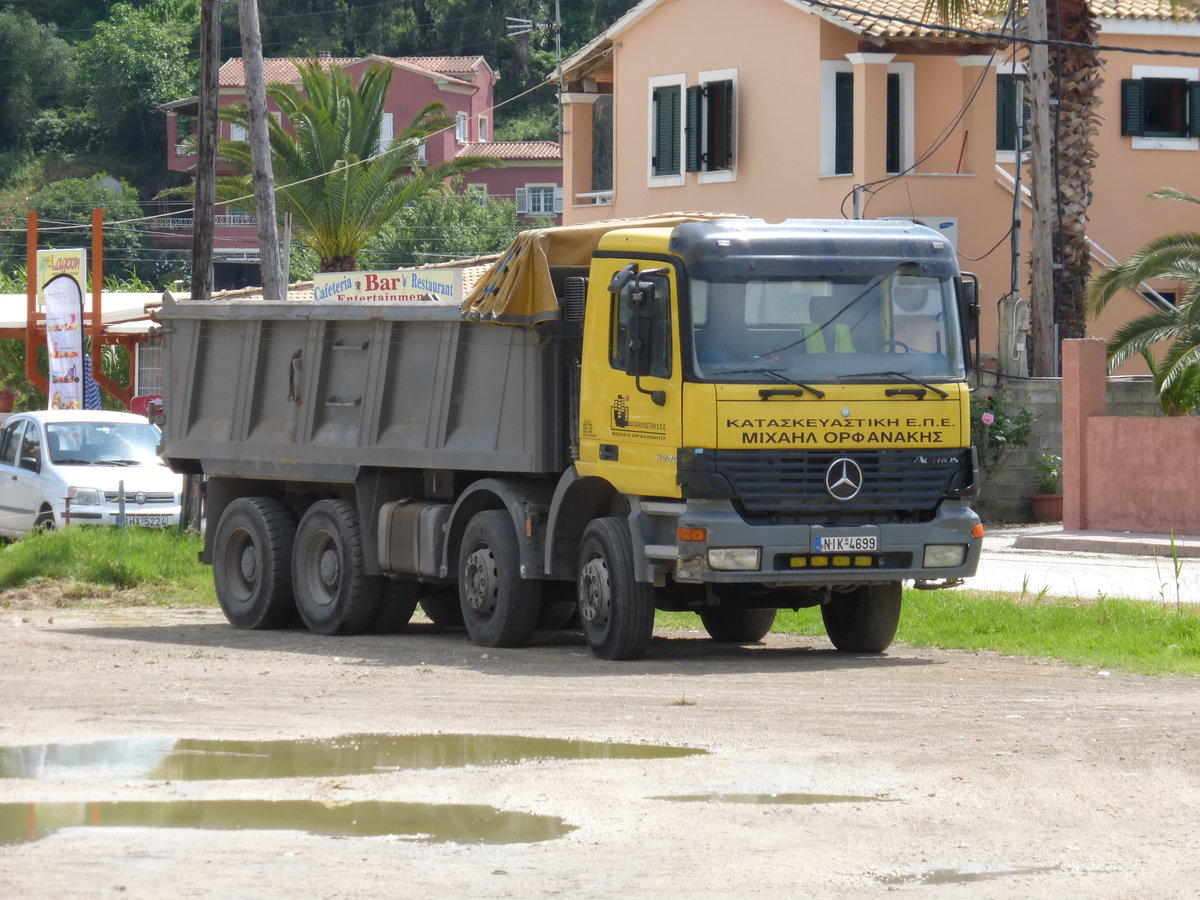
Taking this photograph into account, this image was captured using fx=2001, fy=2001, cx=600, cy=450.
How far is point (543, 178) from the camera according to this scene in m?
83.0

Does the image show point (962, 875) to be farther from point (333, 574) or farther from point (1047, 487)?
point (1047, 487)

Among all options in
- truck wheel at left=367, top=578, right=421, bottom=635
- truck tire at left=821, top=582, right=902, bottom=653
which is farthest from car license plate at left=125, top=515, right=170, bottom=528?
truck tire at left=821, top=582, right=902, bottom=653

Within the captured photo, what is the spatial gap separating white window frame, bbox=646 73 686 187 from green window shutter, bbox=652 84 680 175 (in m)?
0.07

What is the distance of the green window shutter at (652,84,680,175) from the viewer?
3641 cm

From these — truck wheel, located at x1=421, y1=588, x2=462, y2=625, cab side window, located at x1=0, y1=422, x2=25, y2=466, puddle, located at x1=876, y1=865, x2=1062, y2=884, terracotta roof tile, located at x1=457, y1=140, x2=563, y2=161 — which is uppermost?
terracotta roof tile, located at x1=457, y1=140, x2=563, y2=161

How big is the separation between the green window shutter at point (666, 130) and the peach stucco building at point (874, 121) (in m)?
0.04

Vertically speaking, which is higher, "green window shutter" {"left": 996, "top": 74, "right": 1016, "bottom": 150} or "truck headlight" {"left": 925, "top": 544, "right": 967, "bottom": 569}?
"green window shutter" {"left": 996, "top": 74, "right": 1016, "bottom": 150}

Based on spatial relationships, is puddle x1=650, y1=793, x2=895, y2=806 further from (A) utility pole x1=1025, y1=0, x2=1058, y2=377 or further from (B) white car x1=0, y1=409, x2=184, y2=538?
(A) utility pole x1=1025, y1=0, x2=1058, y2=377

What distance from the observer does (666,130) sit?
36.6 meters

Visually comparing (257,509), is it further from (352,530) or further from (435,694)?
(435,694)

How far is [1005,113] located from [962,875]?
3030 centimetres

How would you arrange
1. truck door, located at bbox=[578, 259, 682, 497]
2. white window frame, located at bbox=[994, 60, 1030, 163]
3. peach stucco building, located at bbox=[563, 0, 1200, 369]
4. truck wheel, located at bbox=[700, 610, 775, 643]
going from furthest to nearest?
white window frame, located at bbox=[994, 60, 1030, 163] → peach stucco building, located at bbox=[563, 0, 1200, 369] → truck wheel, located at bbox=[700, 610, 775, 643] → truck door, located at bbox=[578, 259, 682, 497]

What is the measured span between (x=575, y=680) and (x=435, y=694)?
1055 millimetres

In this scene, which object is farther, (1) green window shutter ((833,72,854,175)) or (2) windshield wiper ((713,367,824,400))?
(1) green window shutter ((833,72,854,175))
